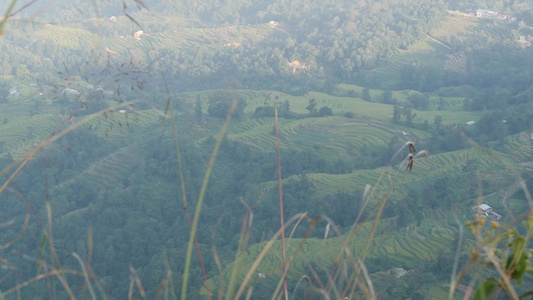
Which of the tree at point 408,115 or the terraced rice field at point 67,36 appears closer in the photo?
the tree at point 408,115

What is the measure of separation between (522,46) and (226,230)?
21145 millimetres

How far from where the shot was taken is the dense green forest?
276cm

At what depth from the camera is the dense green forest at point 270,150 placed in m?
2.76

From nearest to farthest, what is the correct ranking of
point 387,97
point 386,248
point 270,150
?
point 386,248 → point 270,150 → point 387,97

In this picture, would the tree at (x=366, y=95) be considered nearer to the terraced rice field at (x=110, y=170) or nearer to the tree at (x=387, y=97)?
the tree at (x=387, y=97)

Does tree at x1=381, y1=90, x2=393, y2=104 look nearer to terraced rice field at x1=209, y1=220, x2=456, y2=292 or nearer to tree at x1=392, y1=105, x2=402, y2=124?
tree at x1=392, y1=105, x2=402, y2=124

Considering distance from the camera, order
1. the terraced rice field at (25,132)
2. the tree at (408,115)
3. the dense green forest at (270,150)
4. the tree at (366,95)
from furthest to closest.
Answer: the tree at (366,95)
the tree at (408,115)
the terraced rice field at (25,132)
the dense green forest at (270,150)

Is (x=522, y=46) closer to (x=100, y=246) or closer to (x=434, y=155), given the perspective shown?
(x=434, y=155)

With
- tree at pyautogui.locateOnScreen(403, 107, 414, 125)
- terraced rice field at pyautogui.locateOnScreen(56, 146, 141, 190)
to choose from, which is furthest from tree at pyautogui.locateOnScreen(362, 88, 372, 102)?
terraced rice field at pyautogui.locateOnScreen(56, 146, 141, 190)

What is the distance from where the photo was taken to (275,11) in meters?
39.8

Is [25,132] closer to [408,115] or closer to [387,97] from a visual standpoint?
[408,115]

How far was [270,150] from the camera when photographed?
16.8 m

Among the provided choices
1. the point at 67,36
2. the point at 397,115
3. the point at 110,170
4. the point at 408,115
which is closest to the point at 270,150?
the point at 110,170

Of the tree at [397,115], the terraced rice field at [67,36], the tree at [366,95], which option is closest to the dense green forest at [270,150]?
the tree at [397,115]
